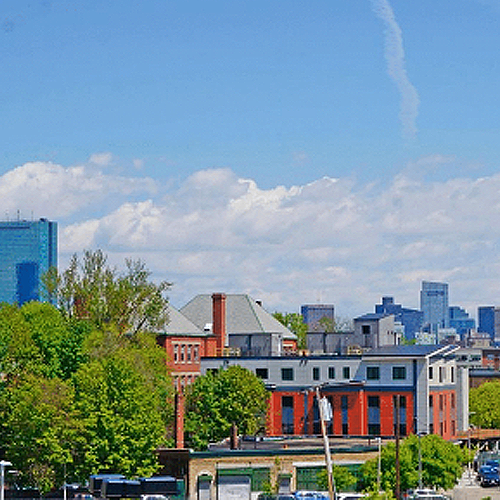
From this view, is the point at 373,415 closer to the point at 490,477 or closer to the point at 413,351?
the point at 413,351

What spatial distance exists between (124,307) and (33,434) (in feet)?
107

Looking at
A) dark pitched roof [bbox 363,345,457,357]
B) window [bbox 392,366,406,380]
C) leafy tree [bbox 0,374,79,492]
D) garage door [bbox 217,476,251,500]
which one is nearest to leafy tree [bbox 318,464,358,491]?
garage door [bbox 217,476,251,500]

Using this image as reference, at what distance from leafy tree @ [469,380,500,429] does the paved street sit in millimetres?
45306

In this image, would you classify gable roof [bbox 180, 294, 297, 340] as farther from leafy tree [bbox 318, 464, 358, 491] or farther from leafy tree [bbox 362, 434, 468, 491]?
leafy tree [bbox 318, 464, 358, 491]

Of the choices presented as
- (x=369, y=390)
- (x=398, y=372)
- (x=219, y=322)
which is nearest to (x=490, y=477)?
(x=398, y=372)

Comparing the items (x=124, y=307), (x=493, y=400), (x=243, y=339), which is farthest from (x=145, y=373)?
(x=493, y=400)

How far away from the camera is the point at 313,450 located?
320 feet

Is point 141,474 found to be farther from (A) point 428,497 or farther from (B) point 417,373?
(B) point 417,373

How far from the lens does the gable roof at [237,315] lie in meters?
157

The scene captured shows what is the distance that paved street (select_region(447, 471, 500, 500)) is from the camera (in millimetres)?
97588

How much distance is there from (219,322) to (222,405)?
35079 millimetres

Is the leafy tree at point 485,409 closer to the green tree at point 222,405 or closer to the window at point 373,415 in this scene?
the window at point 373,415

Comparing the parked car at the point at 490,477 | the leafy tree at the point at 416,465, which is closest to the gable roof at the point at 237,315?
the parked car at the point at 490,477

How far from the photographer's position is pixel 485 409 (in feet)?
521
